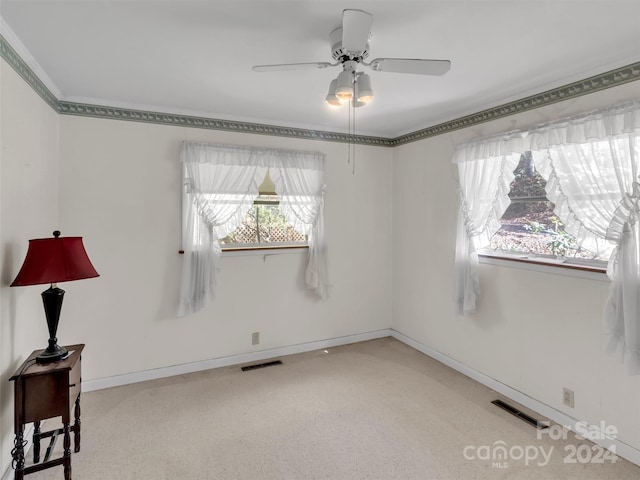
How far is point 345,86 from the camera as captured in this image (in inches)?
69.6

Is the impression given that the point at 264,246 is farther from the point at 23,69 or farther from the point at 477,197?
the point at 23,69

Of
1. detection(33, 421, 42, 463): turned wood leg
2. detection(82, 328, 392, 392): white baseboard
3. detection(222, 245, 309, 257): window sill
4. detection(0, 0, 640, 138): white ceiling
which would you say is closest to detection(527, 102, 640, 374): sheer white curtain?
detection(0, 0, 640, 138): white ceiling

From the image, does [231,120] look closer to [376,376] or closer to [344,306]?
[344,306]

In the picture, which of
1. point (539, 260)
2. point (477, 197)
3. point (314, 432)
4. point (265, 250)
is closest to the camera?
point (314, 432)

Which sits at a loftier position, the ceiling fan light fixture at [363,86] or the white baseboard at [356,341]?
the ceiling fan light fixture at [363,86]

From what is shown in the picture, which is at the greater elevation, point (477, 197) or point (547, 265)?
point (477, 197)

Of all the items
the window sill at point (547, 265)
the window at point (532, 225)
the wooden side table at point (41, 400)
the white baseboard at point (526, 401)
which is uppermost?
the window at point (532, 225)

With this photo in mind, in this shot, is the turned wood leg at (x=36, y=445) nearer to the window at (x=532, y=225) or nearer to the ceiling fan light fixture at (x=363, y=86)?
the ceiling fan light fixture at (x=363, y=86)

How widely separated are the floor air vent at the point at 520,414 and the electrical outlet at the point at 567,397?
0.72ft

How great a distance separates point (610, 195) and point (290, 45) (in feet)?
7.08

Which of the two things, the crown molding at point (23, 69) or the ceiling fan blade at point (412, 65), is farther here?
the crown molding at point (23, 69)

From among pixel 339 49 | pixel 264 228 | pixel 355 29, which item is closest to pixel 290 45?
pixel 339 49

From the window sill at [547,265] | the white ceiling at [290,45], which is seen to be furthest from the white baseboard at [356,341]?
the white ceiling at [290,45]

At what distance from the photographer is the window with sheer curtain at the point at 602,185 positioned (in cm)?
204
